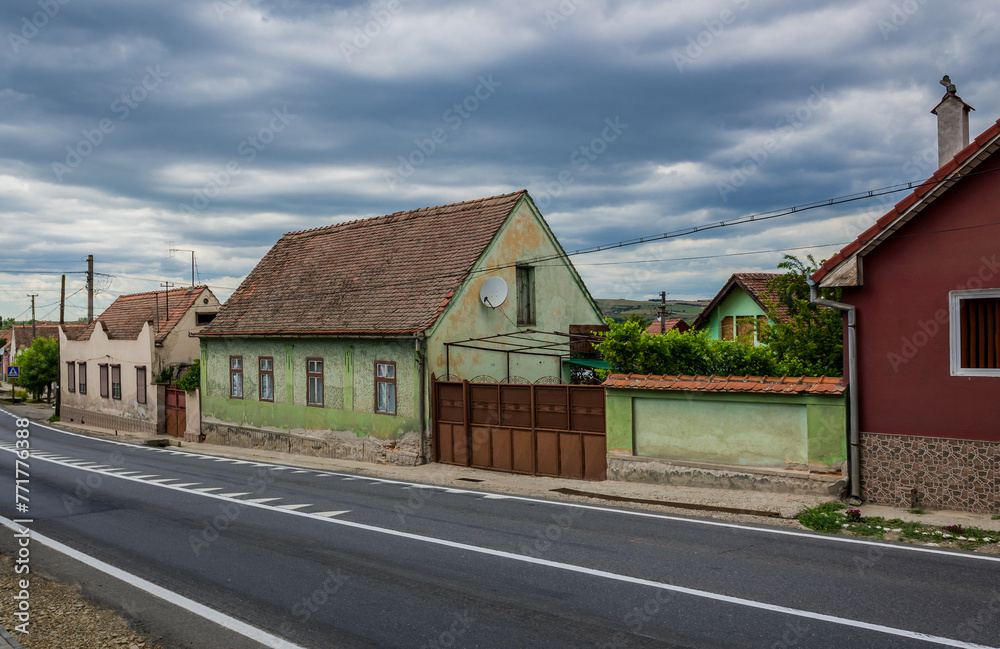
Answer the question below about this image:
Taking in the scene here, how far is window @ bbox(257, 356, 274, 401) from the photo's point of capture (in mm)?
24900

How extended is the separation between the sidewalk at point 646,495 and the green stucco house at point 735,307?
17.1m

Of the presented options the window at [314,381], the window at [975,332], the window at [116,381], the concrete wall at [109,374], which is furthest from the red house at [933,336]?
the window at [116,381]

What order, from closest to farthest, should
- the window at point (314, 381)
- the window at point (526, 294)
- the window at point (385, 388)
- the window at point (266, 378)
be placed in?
the window at point (385, 388) < the window at point (526, 294) < the window at point (314, 381) < the window at point (266, 378)

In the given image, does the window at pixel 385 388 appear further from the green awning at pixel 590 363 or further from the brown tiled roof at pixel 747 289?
the brown tiled roof at pixel 747 289

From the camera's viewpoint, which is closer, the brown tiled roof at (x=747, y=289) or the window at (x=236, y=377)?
the window at (x=236, y=377)

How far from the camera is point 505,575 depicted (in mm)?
8609

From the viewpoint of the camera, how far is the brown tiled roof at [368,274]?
2092 centimetres

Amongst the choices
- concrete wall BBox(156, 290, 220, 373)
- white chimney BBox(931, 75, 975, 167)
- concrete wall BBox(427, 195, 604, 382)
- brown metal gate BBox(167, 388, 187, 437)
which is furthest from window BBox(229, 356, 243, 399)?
white chimney BBox(931, 75, 975, 167)

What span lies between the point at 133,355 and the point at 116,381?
2668 millimetres

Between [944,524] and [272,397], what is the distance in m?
19.9

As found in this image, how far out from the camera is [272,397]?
24812mm

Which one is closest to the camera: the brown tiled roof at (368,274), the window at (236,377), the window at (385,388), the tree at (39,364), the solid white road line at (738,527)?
the solid white road line at (738,527)

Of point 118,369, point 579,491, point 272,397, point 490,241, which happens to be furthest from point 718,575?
point 118,369

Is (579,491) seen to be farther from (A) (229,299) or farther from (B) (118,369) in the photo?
(B) (118,369)
